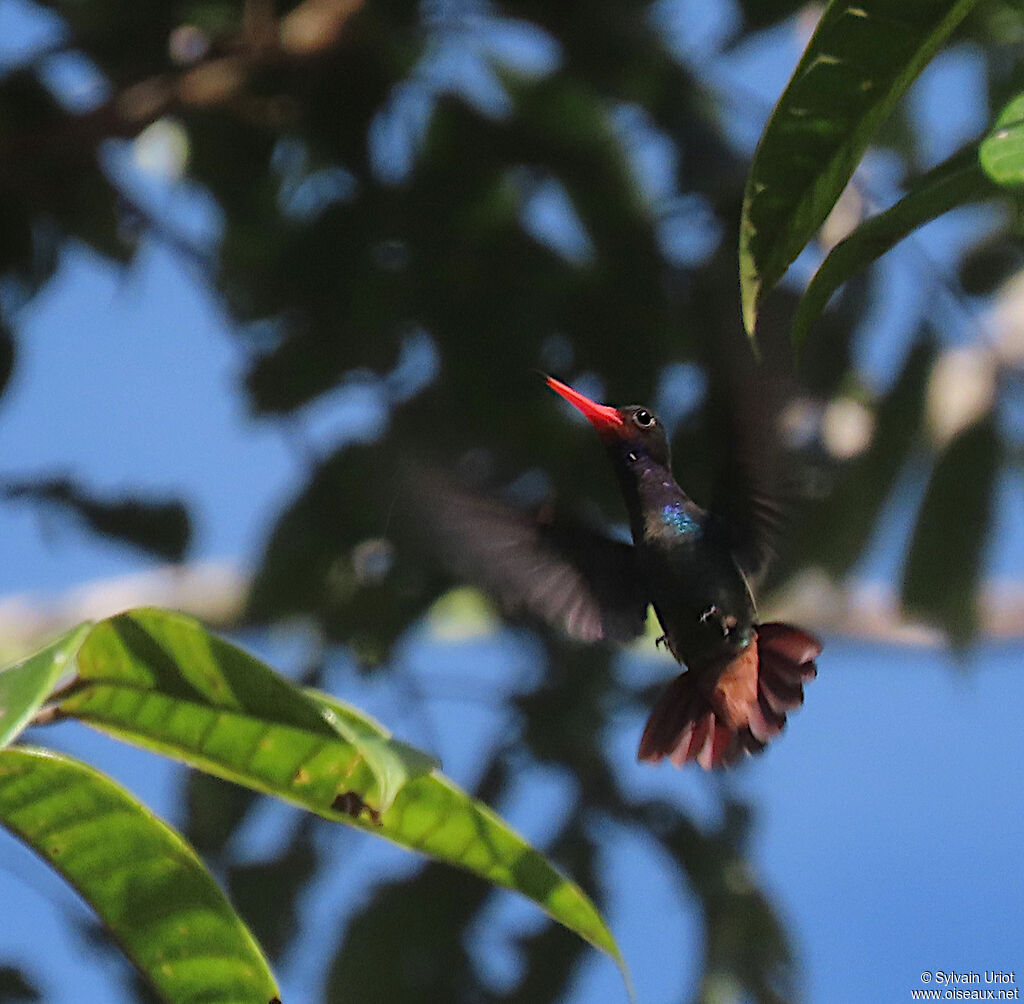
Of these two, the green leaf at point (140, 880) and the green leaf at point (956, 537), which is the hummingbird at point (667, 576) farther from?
the green leaf at point (956, 537)

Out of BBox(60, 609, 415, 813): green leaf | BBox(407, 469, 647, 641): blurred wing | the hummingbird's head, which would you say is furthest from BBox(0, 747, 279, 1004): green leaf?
the hummingbird's head

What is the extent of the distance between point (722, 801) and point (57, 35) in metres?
2.30

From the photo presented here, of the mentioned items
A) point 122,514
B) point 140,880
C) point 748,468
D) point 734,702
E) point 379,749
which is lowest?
point 140,880

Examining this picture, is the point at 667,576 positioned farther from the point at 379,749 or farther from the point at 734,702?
the point at 379,749

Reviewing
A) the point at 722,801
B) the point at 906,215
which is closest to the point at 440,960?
the point at 722,801

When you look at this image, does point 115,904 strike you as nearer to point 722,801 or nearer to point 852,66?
point 852,66

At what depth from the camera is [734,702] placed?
5.47 ft

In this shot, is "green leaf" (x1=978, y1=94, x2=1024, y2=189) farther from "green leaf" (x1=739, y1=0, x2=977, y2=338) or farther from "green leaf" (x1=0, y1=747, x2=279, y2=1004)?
"green leaf" (x1=0, y1=747, x2=279, y2=1004)

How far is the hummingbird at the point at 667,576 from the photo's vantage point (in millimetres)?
1680

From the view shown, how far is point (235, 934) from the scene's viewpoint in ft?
4.54

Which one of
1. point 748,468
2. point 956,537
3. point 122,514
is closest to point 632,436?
point 748,468

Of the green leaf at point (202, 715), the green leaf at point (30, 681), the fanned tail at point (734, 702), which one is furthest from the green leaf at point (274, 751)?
the fanned tail at point (734, 702)

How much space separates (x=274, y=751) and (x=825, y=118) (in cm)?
76

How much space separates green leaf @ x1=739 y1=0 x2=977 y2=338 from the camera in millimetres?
1168
